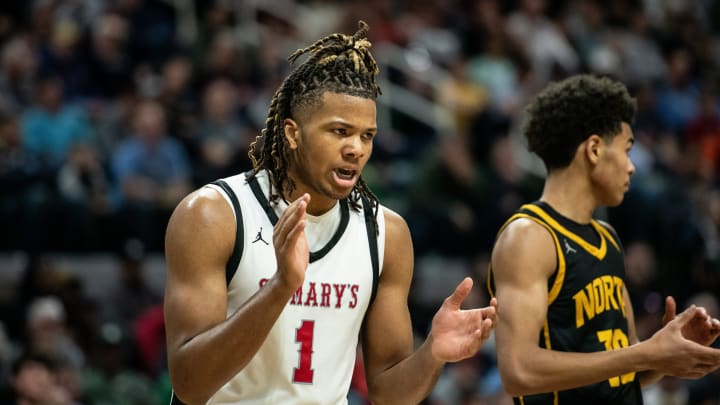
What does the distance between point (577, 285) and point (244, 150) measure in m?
5.81

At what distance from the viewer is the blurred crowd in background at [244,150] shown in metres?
9.20

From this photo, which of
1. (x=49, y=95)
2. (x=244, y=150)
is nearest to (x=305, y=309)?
(x=244, y=150)

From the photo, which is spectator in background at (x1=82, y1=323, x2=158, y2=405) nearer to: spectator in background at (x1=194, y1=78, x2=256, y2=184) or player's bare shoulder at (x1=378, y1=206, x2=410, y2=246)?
spectator in background at (x1=194, y1=78, x2=256, y2=184)

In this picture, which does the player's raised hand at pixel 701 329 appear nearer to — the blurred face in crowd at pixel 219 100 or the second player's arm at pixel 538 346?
the second player's arm at pixel 538 346

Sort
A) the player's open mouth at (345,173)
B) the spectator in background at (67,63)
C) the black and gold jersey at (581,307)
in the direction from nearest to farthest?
the player's open mouth at (345,173) → the black and gold jersey at (581,307) → the spectator in background at (67,63)

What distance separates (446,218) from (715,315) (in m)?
2.57

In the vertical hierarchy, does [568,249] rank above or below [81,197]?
below

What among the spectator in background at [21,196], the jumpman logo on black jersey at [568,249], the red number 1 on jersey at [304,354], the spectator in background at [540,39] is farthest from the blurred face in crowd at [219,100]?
the red number 1 on jersey at [304,354]

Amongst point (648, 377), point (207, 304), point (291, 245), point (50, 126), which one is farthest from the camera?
point (50, 126)

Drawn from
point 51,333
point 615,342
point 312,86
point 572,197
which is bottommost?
point 615,342

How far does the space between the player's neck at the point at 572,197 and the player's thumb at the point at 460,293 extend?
1283 mm

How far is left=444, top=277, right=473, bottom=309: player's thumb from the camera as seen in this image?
409 cm

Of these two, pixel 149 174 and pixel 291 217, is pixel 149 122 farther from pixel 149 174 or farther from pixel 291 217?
pixel 291 217

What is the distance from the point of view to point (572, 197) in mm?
5305
